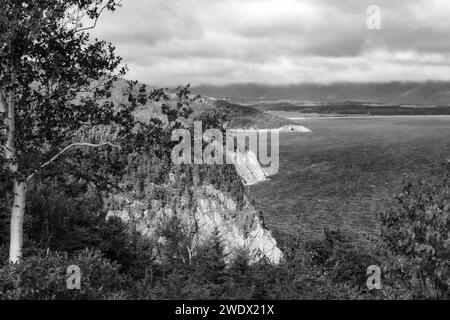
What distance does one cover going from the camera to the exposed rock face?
60.6 m

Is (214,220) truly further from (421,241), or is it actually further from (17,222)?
(17,222)

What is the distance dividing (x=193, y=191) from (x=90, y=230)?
121 ft

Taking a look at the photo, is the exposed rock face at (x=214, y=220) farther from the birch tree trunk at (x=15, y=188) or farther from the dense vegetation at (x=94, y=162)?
the birch tree trunk at (x=15, y=188)

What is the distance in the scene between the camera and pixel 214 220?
66.2 meters

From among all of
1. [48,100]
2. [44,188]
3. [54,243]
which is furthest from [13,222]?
[44,188]

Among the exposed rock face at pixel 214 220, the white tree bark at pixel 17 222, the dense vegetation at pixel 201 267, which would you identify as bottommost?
the exposed rock face at pixel 214 220

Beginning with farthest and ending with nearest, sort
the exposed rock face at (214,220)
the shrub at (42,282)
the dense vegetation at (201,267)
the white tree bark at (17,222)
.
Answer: the exposed rock face at (214,220)
the white tree bark at (17,222)
the dense vegetation at (201,267)
the shrub at (42,282)

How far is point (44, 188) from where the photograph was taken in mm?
31219

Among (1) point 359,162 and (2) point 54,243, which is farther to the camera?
(1) point 359,162

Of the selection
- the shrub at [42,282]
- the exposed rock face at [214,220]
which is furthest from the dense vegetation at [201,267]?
the exposed rock face at [214,220]

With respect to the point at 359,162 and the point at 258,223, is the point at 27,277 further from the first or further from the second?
the point at 359,162

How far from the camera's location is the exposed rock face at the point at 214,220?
60.6 metres

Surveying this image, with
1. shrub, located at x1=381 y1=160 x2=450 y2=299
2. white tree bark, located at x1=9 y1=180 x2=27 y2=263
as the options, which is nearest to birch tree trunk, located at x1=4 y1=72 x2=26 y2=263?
white tree bark, located at x1=9 y1=180 x2=27 y2=263

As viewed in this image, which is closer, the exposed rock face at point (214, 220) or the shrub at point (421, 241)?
the shrub at point (421, 241)
